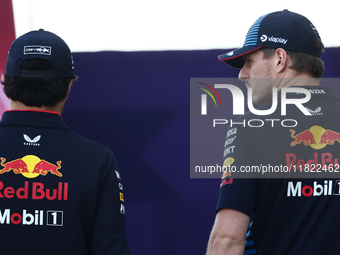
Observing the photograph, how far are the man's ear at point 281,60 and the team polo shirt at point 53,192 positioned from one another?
22.7 inches

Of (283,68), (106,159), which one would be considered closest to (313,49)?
(283,68)

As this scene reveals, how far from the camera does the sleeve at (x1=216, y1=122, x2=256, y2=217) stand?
1046 mm

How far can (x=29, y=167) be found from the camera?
1.04 metres

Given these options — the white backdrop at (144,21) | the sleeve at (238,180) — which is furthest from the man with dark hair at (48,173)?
the white backdrop at (144,21)

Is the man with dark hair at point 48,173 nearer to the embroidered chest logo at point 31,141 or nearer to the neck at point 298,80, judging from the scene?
the embroidered chest logo at point 31,141

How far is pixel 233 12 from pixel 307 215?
167 cm

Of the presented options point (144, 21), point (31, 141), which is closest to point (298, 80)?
point (31, 141)

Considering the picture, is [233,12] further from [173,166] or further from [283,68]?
[283,68]

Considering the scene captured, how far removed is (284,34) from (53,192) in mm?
803

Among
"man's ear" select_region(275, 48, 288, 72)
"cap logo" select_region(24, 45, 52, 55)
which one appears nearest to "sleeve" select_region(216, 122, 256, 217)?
"man's ear" select_region(275, 48, 288, 72)

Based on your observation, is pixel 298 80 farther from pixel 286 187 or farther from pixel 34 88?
pixel 34 88

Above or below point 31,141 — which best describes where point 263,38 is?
above

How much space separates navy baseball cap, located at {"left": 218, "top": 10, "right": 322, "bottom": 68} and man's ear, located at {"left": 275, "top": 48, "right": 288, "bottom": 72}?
1 cm

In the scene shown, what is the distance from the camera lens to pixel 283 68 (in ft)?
3.89
